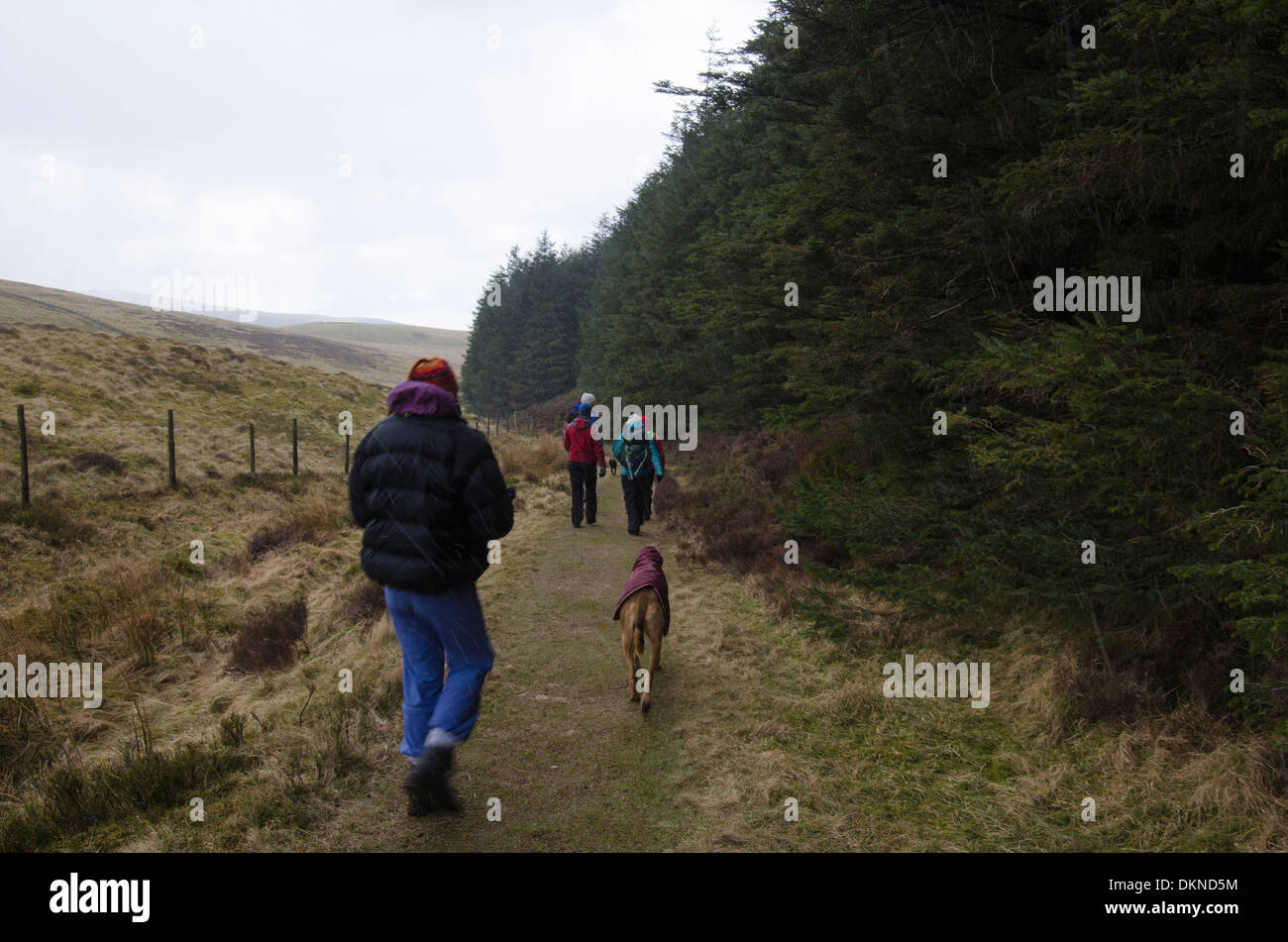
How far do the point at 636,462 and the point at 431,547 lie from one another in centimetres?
879

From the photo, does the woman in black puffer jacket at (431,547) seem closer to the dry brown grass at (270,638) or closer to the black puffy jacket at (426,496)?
the black puffy jacket at (426,496)

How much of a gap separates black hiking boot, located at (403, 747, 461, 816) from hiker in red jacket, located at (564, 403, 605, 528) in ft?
28.4

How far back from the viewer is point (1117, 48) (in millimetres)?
5352

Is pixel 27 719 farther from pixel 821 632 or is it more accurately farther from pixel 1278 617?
pixel 1278 617

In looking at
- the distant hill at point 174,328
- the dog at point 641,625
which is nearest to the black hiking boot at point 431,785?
the dog at point 641,625

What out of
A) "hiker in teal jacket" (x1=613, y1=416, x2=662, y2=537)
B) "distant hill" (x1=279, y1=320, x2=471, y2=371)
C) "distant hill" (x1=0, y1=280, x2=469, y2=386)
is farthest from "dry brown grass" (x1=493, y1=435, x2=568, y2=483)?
"distant hill" (x1=279, y1=320, x2=471, y2=371)

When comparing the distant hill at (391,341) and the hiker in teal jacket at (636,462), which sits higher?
the distant hill at (391,341)

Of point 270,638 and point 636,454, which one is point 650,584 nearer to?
point 270,638

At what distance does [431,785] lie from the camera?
3.78 meters

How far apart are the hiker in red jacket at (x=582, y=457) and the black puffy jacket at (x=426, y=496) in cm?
846

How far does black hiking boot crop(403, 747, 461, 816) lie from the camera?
3715 mm

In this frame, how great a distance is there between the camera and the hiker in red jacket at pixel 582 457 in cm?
1264

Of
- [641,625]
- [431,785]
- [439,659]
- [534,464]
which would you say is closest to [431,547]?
[439,659]
